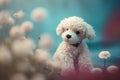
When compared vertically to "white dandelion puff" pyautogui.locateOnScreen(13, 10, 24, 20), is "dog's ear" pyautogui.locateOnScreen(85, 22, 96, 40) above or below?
below

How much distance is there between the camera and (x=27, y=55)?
97 centimetres

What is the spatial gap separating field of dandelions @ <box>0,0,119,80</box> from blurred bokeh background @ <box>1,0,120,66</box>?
0.02 metres

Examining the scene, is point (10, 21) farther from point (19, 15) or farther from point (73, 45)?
point (73, 45)

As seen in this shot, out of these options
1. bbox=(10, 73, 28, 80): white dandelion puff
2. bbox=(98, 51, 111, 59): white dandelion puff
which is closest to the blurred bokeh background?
bbox=(98, 51, 111, 59): white dandelion puff

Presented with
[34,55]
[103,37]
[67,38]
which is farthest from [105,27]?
[34,55]

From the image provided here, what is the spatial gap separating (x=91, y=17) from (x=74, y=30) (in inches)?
3.2

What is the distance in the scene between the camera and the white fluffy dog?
3.31 feet

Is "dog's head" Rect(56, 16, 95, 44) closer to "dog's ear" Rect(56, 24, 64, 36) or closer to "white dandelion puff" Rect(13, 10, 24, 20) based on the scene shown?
"dog's ear" Rect(56, 24, 64, 36)

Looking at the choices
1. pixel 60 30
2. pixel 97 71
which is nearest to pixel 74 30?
pixel 60 30

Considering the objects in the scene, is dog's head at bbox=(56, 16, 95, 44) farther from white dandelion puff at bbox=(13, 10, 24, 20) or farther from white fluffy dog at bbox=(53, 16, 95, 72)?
white dandelion puff at bbox=(13, 10, 24, 20)

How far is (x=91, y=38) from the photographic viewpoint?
1.02 m

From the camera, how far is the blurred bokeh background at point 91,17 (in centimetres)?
102

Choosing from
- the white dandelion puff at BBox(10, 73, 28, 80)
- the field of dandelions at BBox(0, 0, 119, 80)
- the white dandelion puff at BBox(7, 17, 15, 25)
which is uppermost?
the white dandelion puff at BBox(7, 17, 15, 25)

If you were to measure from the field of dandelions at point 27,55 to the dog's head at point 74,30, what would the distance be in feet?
0.15
